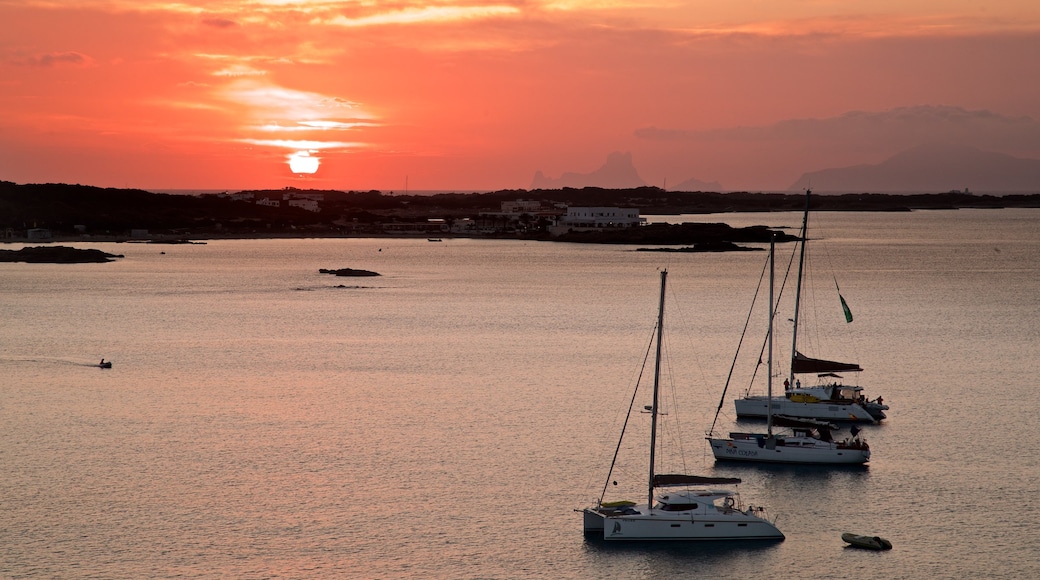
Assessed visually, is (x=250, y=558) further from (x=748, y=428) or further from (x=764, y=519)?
(x=748, y=428)

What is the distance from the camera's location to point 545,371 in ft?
207

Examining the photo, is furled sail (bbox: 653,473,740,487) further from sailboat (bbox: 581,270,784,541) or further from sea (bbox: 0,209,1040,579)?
sea (bbox: 0,209,1040,579)

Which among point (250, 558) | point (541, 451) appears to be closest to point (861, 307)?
point (541, 451)

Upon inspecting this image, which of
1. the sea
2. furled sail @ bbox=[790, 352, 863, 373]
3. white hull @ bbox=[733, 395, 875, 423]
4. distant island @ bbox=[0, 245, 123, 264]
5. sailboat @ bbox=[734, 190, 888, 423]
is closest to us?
the sea

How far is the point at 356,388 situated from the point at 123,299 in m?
57.5

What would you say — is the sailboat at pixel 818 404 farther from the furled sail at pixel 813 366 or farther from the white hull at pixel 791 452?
the white hull at pixel 791 452

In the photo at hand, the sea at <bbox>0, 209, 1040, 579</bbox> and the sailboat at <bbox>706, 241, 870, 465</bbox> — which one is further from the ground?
the sailboat at <bbox>706, 241, 870, 465</bbox>

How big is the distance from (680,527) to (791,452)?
11033 millimetres

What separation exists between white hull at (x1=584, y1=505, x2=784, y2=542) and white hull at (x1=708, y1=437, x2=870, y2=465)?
915 centimetres

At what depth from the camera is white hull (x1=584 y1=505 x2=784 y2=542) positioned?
3238 cm

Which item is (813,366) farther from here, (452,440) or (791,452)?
(452,440)

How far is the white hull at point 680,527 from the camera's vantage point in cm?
3238

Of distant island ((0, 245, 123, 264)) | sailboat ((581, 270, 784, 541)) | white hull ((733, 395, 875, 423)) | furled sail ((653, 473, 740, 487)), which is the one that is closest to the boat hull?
sailboat ((581, 270, 784, 541))

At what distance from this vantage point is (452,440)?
150 ft
